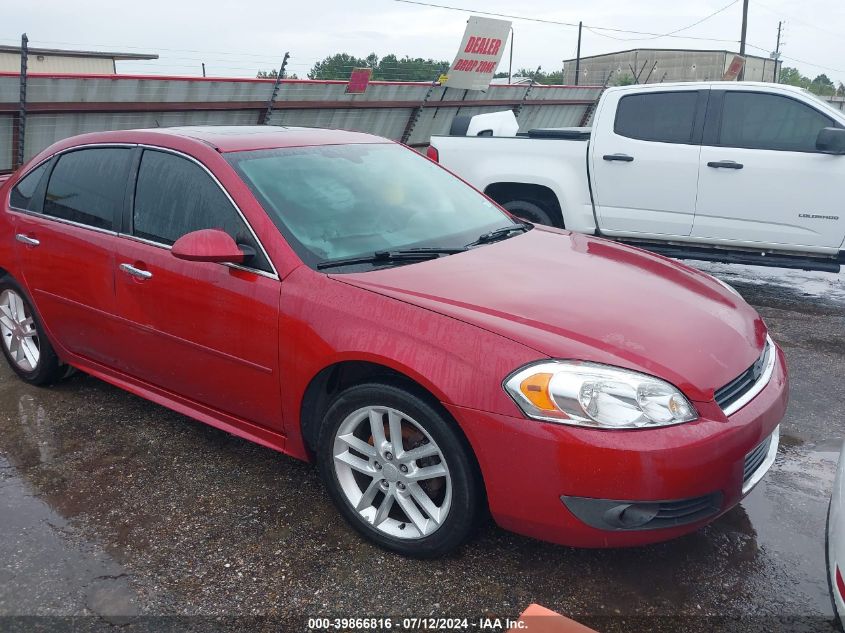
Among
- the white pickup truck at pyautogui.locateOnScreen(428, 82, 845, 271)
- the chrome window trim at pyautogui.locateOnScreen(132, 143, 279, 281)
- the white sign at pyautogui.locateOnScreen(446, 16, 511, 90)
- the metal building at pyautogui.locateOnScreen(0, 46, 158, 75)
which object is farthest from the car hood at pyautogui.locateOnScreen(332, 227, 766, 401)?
the metal building at pyautogui.locateOnScreen(0, 46, 158, 75)

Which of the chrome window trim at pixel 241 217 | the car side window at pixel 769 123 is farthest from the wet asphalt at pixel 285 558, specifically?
the car side window at pixel 769 123

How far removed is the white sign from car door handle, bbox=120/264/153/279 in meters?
13.4

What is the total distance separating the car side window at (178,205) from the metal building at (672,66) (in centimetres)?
4881

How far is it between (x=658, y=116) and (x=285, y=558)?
18.1ft

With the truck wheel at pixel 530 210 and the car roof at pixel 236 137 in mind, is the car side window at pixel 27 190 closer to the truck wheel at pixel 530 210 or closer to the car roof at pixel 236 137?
the car roof at pixel 236 137

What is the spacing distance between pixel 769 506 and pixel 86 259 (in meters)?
3.42

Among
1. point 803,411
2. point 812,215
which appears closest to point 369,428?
point 803,411

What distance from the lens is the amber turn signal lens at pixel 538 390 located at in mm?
2465

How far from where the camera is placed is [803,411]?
13.9 ft

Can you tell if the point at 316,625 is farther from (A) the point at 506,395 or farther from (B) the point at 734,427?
(B) the point at 734,427

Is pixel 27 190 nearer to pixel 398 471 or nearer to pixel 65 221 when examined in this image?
pixel 65 221

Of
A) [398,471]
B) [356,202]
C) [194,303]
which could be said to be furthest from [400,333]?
[194,303]

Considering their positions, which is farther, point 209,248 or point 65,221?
point 65,221

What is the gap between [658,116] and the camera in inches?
271
